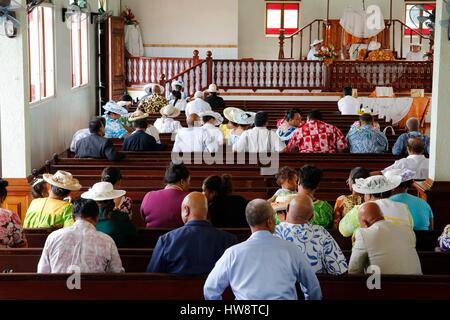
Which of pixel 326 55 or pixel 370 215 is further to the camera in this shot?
pixel 326 55

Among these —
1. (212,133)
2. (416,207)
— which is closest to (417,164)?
(416,207)

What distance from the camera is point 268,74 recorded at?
18828 millimetres

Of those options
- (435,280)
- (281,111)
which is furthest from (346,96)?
(435,280)

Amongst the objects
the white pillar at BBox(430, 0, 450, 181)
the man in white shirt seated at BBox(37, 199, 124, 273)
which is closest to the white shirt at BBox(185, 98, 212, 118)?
the white pillar at BBox(430, 0, 450, 181)

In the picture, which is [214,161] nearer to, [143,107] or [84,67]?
[143,107]

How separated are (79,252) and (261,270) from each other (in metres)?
1.33

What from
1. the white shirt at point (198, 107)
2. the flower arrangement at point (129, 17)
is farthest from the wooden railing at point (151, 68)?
the white shirt at point (198, 107)

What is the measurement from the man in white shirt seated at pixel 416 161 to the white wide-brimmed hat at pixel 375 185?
7.42 feet

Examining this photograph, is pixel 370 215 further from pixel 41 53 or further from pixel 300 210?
pixel 41 53

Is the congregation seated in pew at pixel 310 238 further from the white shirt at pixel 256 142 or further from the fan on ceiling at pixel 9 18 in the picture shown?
the white shirt at pixel 256 142

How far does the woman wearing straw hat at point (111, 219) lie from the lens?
17.9 ft

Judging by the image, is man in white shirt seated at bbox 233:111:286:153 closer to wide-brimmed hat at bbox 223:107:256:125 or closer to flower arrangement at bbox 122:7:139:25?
wide-brimmed hat at bbox 223:107:256:125

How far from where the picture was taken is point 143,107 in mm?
13977

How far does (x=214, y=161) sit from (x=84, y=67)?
292 inches
